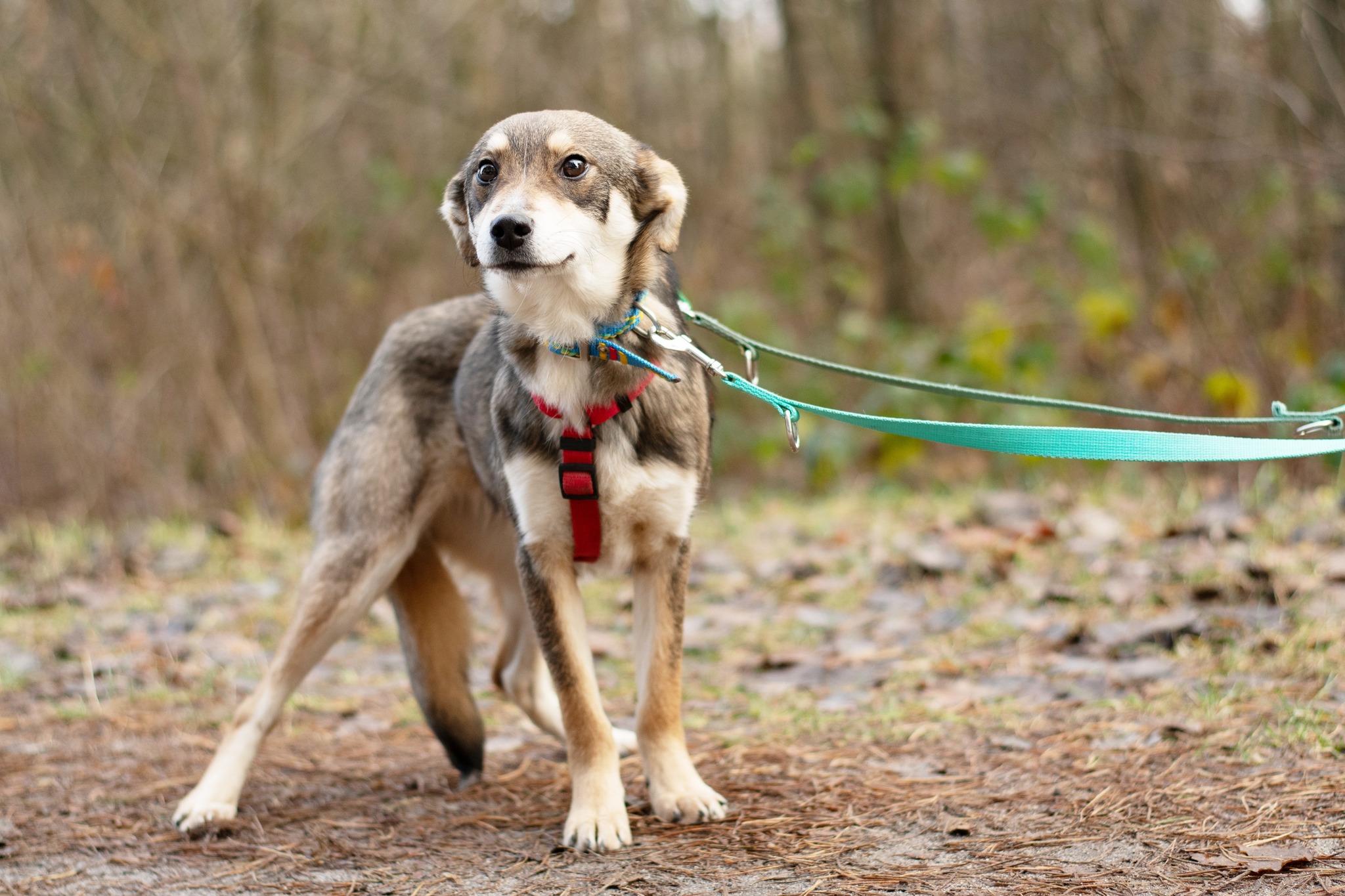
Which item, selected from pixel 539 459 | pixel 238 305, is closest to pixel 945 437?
pixel 539 459

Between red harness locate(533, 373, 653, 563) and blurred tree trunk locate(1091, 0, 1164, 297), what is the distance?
6.90 m

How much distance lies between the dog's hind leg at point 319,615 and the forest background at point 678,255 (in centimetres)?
475

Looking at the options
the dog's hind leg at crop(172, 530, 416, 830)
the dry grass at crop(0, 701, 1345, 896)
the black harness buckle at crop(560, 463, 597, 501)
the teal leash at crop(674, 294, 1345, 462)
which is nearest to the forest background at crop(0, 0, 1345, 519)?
the dry grass at crop(0, 701, 1345, 896)

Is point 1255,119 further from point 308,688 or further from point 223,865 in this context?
point 223,865

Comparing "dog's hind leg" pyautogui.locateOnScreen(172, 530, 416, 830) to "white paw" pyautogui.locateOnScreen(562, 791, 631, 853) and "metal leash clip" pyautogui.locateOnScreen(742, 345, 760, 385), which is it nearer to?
"white paw" pyautogui.locateOnScreen(562, 791, 631, 853)

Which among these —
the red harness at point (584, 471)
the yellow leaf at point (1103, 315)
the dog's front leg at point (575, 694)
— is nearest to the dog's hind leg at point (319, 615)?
the dog's front leg at point (575, 694)

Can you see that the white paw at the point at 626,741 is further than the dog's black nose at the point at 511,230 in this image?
Yes

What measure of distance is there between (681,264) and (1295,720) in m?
9.13

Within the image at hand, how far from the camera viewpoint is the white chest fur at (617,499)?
9.98 ft

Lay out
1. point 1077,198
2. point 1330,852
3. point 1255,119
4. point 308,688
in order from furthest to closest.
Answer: point 1077,198 < point 1255,119 < point 308,688 < point 1330,852

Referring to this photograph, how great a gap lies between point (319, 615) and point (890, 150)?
7.14 m

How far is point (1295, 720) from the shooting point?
328 centimetres

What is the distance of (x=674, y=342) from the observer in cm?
304

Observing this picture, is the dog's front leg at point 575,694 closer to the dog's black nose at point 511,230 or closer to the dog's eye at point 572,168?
the dog's black nose at point 511,230
